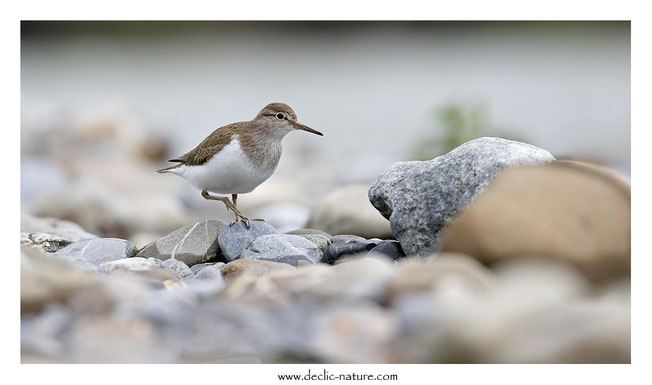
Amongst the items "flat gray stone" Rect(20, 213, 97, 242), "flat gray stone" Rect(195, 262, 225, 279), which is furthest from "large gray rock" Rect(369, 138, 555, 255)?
"flat gray stone" Rect(20, 213, 97, 242)

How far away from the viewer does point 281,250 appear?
6.75 m

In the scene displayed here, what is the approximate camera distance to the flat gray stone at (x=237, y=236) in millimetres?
6984

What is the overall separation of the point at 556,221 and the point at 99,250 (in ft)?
15.5

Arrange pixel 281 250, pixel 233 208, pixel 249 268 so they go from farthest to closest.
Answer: pixel 233 208 < pixel 281 250 < pixel 249 268

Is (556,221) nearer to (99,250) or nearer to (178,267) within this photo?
(178,267)

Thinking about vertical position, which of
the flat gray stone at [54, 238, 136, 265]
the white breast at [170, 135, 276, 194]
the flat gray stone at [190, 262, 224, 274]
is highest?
the white breast at [170, 135, 276, 194]

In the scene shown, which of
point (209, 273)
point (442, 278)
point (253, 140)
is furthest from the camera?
point (253, 140)

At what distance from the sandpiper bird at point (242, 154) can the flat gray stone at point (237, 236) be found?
A: 0.10 m

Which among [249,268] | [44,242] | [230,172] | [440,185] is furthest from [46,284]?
[440,185]

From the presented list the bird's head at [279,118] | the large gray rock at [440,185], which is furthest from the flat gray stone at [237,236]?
the large gray rock at [440,185]

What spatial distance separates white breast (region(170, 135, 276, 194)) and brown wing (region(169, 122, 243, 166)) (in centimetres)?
7

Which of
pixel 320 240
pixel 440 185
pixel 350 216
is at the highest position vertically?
pixel 440 185

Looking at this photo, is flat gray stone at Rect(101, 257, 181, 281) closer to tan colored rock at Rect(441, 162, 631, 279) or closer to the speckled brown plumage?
the speckled brown plumage

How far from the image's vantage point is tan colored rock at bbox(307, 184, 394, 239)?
28.6ft
